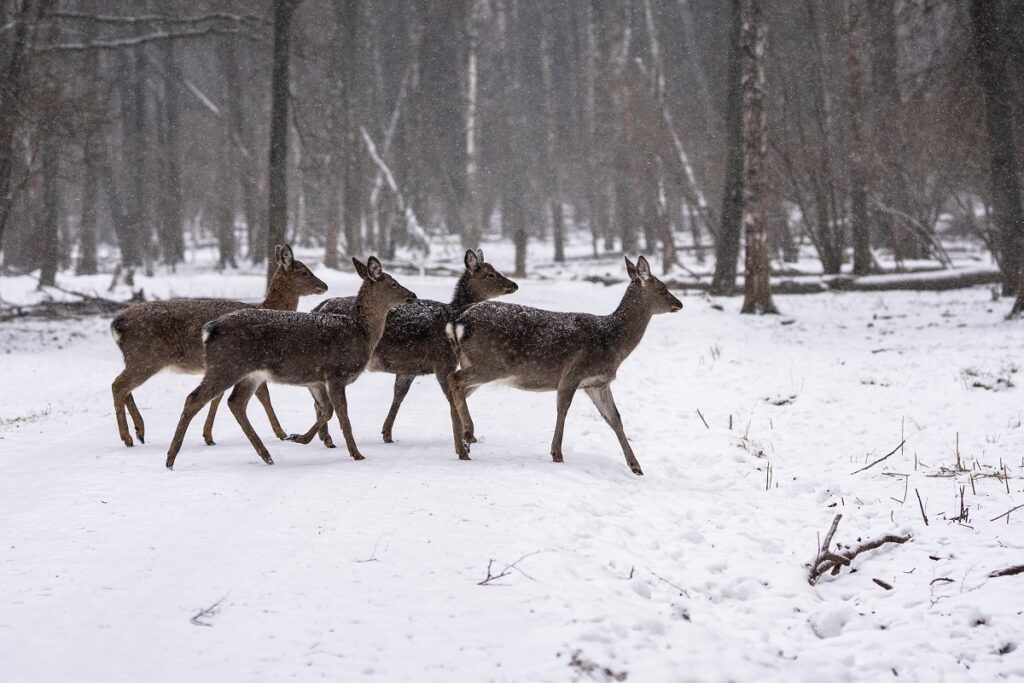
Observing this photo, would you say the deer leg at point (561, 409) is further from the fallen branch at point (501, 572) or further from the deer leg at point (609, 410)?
the fallen branch at point (501, 572)

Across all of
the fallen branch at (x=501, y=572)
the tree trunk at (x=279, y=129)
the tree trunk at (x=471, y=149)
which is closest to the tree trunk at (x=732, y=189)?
the tree trunk at (x=471, y=149)

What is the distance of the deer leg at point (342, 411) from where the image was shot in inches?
252

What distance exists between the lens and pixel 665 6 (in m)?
42.9

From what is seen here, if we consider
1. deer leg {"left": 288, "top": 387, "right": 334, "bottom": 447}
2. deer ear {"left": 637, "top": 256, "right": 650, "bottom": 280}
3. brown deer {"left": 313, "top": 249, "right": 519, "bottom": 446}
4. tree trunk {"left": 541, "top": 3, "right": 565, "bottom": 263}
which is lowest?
deer leg {"left": 288, "top": 387, "right": 334, "bottom": 447}

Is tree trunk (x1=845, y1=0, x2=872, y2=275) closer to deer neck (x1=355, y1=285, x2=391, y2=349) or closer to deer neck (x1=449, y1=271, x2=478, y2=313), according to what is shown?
deer neck (x1=449, y1=271, x2=478, y2=313)

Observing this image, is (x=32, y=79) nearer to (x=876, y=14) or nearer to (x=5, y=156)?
(x=5, y=156)

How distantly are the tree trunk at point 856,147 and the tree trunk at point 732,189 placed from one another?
444 cm

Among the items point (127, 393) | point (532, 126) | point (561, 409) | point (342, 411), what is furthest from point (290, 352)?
point (532, 126)

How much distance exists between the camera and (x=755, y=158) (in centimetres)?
1789

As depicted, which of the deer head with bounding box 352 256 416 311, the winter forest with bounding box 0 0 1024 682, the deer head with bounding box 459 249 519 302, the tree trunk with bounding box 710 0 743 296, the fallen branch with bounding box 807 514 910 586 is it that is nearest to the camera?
the winter forest with bounding box 0 0 1024 682

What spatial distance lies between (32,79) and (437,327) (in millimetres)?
15262

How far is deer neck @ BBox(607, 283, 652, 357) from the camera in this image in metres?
7.36

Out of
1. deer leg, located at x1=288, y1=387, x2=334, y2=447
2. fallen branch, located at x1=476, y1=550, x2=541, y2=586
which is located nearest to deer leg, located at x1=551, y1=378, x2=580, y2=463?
deer leg, located at x1=288, y1=387, x2=334, y2=447

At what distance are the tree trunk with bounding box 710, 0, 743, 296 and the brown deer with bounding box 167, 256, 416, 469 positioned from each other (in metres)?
15.5
